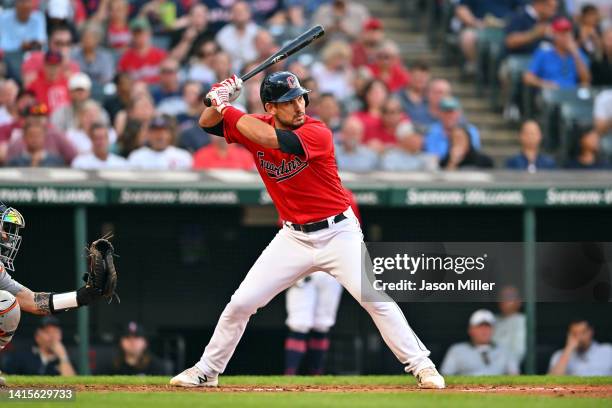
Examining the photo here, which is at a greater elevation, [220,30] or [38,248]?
[220,30]

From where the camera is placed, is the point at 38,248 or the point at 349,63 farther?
the point at 349,63

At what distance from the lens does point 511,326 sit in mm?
11625

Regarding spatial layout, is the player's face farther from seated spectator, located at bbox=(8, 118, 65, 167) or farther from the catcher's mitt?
seated spectator, located at bbox=(8, 118, 65, 167)

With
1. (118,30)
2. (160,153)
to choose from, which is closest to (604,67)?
(118,30)

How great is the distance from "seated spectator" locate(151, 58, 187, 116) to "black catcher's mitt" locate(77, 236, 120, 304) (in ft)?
17.4

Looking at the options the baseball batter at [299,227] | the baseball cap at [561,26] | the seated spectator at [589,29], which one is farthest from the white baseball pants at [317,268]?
the seated spectator at [589,29]

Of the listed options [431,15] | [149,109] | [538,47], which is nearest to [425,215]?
[149,109]

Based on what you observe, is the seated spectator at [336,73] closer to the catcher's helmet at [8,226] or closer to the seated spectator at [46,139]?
the seated spectator at [46,139]

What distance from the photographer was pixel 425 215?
11.6 m

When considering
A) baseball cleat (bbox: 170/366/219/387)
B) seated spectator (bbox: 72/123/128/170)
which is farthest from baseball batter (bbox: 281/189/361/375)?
baseball cleat (bbox: 170/366/219/387)

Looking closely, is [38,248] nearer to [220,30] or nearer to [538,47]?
[220,30]

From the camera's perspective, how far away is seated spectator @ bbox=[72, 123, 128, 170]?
11773mm

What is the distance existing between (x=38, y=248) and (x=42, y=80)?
7.40 ft

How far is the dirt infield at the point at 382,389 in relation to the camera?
790cm
